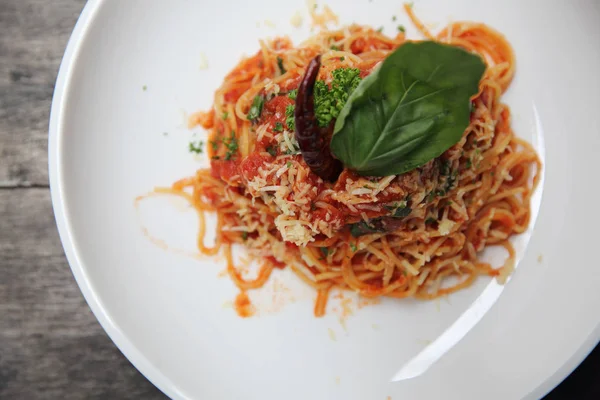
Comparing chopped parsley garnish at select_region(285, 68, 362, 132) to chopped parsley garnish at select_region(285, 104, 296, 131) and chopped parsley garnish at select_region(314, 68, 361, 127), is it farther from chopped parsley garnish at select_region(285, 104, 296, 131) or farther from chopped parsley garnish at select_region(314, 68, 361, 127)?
chopped parsley garnish at select_region(285, 104, 296, 131)

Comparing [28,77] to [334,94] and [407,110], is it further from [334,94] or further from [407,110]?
[407,110]

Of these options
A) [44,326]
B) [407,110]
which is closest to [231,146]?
[407,110]

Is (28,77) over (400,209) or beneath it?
beneath

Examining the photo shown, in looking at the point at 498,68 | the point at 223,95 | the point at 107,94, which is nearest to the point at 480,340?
the point at 498,68

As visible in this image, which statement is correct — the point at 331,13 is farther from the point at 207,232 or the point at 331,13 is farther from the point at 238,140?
the point at 207,232

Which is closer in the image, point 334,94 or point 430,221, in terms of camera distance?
point 334,94
